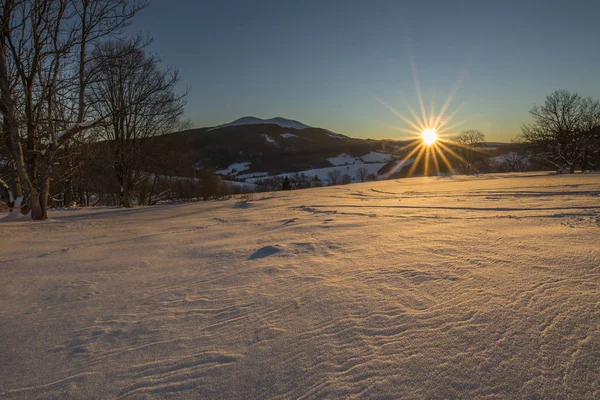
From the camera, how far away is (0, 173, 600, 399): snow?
1.36 m

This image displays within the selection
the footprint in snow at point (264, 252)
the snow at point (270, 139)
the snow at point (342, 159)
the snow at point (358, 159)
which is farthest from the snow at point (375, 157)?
the footprint in snow at point (264, 252)

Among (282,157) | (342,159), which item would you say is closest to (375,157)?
(342,159)

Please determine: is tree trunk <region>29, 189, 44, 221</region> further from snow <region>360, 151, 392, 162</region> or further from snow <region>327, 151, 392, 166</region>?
snow <region>360, 151, 392, 162</region>

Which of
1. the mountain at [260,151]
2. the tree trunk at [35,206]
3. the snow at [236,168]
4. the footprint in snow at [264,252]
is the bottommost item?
the footprint in snow at [264,252]

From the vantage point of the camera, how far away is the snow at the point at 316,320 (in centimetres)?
136

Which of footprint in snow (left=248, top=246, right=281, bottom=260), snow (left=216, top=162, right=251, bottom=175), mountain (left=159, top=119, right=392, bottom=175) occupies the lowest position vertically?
footprint in snow (left=248, top=246, right=281, bottom=260)

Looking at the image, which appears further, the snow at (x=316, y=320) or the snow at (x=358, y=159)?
the snow at (x=358, y=159)

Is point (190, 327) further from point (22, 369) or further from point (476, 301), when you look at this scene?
point (476, 301)

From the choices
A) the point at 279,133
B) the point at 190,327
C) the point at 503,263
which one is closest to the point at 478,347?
the point at 503,263

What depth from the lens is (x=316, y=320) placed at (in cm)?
188

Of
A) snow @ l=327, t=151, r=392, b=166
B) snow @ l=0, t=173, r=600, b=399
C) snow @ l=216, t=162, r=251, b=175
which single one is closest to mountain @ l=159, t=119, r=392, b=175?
snow @ l=216, t=162, r=251, b=175

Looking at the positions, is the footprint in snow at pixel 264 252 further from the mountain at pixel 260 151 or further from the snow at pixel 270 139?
the snow at pixel 270 139

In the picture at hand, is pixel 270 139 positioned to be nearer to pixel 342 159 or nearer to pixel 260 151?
A: pixel 260 151

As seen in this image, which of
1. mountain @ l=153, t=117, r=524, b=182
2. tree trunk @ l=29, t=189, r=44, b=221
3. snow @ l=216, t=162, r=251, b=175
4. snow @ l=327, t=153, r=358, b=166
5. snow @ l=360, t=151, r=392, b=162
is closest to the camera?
tree trunk @ l=29, t=189, r=44, b=221
